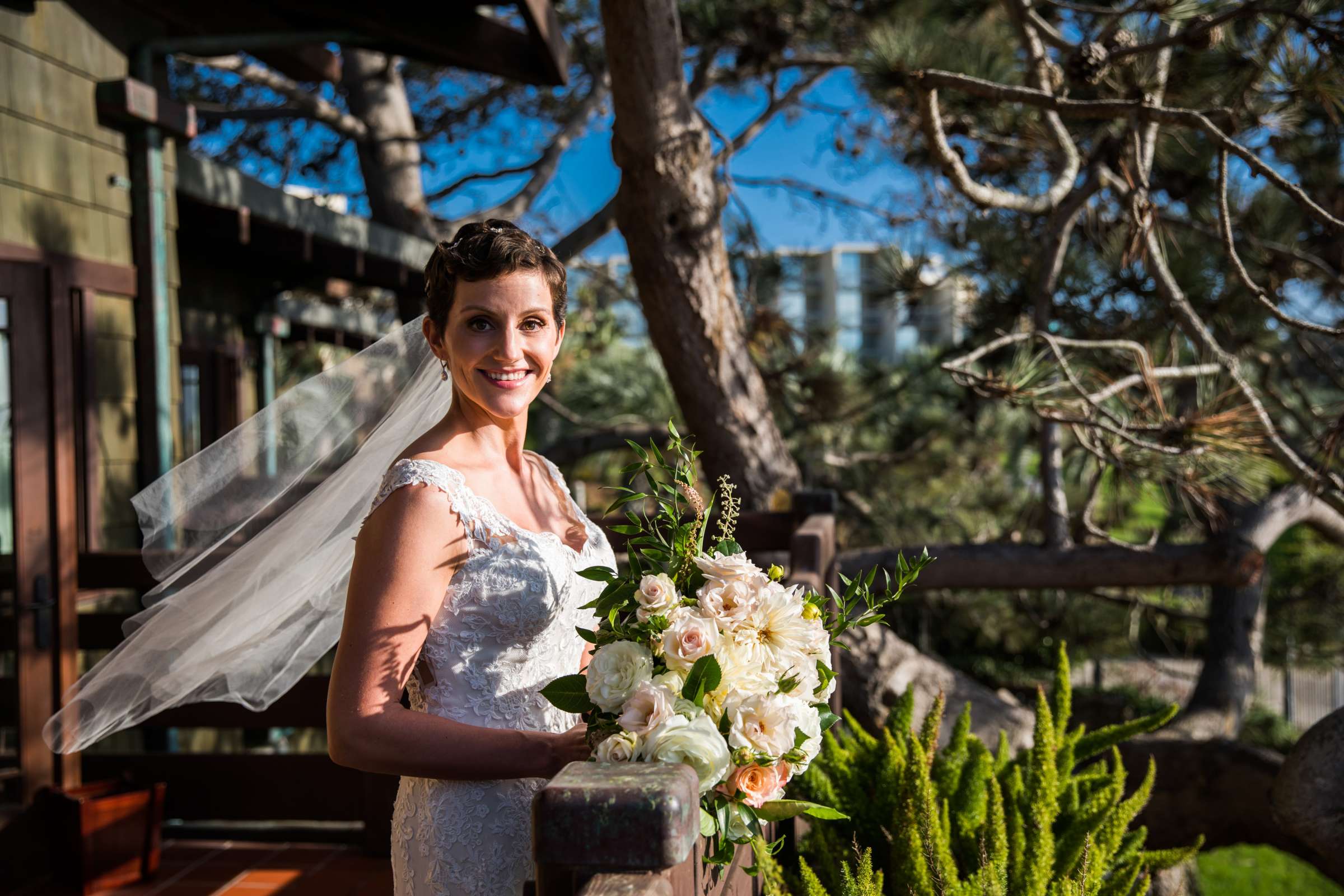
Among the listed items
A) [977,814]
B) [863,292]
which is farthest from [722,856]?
[863,292]

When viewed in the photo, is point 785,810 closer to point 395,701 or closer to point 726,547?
point 726,547

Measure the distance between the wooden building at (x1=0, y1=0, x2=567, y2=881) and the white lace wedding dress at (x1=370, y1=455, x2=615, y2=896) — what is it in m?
2.00

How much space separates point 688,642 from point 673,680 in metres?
0.06

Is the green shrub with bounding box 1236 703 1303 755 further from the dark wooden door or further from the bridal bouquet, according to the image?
the bridal bouquet

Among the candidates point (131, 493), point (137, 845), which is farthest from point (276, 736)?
point (137, 845)

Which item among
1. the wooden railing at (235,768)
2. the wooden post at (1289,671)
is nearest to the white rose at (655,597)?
the wooden railing at (235,768)

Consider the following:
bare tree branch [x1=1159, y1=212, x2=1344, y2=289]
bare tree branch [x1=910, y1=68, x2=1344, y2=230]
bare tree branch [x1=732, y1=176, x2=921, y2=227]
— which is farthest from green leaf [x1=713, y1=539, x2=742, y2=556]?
bare tree branch [x1=732, y1=176, x2=921, y2=227]

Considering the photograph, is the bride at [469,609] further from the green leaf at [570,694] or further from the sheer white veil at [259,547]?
the sheer white veil at [259,547]

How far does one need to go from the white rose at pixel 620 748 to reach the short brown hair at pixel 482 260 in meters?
0.91

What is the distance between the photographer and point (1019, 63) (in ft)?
16.6

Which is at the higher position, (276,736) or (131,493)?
(131,493)

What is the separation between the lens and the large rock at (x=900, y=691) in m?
4.68

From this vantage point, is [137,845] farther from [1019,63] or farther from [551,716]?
[1019,63]

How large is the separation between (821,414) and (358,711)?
529cm
